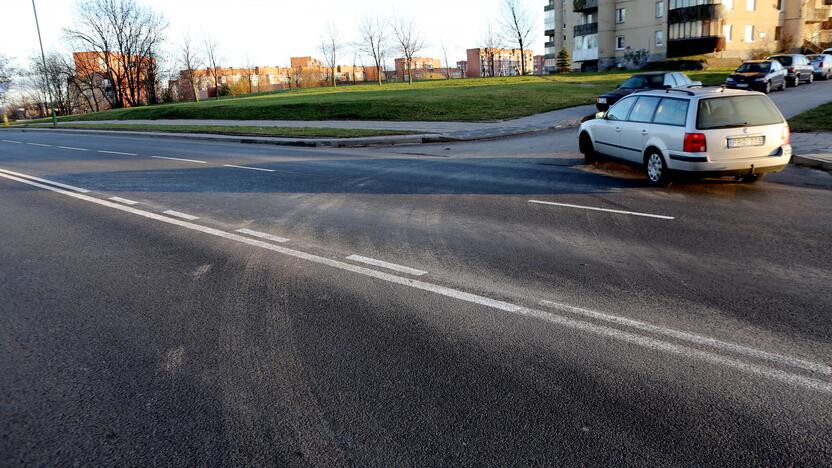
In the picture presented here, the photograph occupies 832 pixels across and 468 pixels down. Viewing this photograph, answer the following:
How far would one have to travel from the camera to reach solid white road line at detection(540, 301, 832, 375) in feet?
12.0

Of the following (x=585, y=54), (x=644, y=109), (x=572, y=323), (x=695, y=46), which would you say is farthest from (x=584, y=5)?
(x=572, y=323)

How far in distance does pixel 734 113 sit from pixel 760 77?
24.4 metres

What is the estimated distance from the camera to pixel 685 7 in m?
53.7

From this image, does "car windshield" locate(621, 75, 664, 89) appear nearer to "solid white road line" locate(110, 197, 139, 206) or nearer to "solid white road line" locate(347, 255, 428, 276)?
"solid white road line" locate(110, 197, 139, 206)

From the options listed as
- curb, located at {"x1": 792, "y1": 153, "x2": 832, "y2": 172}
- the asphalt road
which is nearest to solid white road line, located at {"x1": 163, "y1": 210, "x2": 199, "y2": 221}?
the asphalt road

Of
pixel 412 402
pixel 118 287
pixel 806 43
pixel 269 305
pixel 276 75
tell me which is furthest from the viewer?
pixel 276 75

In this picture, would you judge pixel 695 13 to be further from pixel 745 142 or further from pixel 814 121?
pixel 745 142

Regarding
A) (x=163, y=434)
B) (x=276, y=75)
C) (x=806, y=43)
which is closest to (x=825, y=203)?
(x=163, y=434)

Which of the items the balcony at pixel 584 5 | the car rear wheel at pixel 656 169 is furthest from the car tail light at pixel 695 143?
the balcony at pixel 584 5

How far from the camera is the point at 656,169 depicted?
33.4 feet

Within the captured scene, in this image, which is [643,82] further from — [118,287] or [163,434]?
[163,434]

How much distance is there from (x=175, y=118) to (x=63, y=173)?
27598mm

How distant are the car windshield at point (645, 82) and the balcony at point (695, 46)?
3430 centimetres

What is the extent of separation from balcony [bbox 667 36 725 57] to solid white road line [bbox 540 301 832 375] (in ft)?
187
